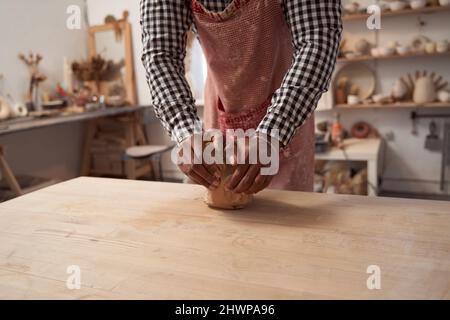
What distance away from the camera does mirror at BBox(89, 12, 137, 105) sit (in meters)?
3.77

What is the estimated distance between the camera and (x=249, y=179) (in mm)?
863

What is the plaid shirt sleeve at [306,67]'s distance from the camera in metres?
0.91

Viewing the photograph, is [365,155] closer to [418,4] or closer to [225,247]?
[418,4]

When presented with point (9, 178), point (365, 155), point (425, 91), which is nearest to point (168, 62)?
point (9, 178)

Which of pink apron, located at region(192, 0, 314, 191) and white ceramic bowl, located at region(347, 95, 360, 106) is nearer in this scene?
pink apron, located at region(192, 0, 314, 191)

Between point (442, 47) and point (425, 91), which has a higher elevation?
point (442, 47)

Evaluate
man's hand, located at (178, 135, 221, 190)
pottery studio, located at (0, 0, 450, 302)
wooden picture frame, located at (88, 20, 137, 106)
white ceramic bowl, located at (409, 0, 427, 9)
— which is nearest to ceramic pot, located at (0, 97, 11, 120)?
wooden picture frame, located at (88, 20, 137, 106)

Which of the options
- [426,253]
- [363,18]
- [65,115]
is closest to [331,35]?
[426,253]

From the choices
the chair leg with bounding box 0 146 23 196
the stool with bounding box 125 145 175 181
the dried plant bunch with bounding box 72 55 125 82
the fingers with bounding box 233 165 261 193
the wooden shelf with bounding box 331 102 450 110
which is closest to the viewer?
the fingers with bounding box 233 165 261 193

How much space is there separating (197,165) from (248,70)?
1.18 ft

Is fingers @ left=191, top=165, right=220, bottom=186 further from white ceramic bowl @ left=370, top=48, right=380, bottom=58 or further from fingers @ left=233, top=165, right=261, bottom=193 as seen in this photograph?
white ceramic bowl @ left=370, top=48, right=380, bottom=58
